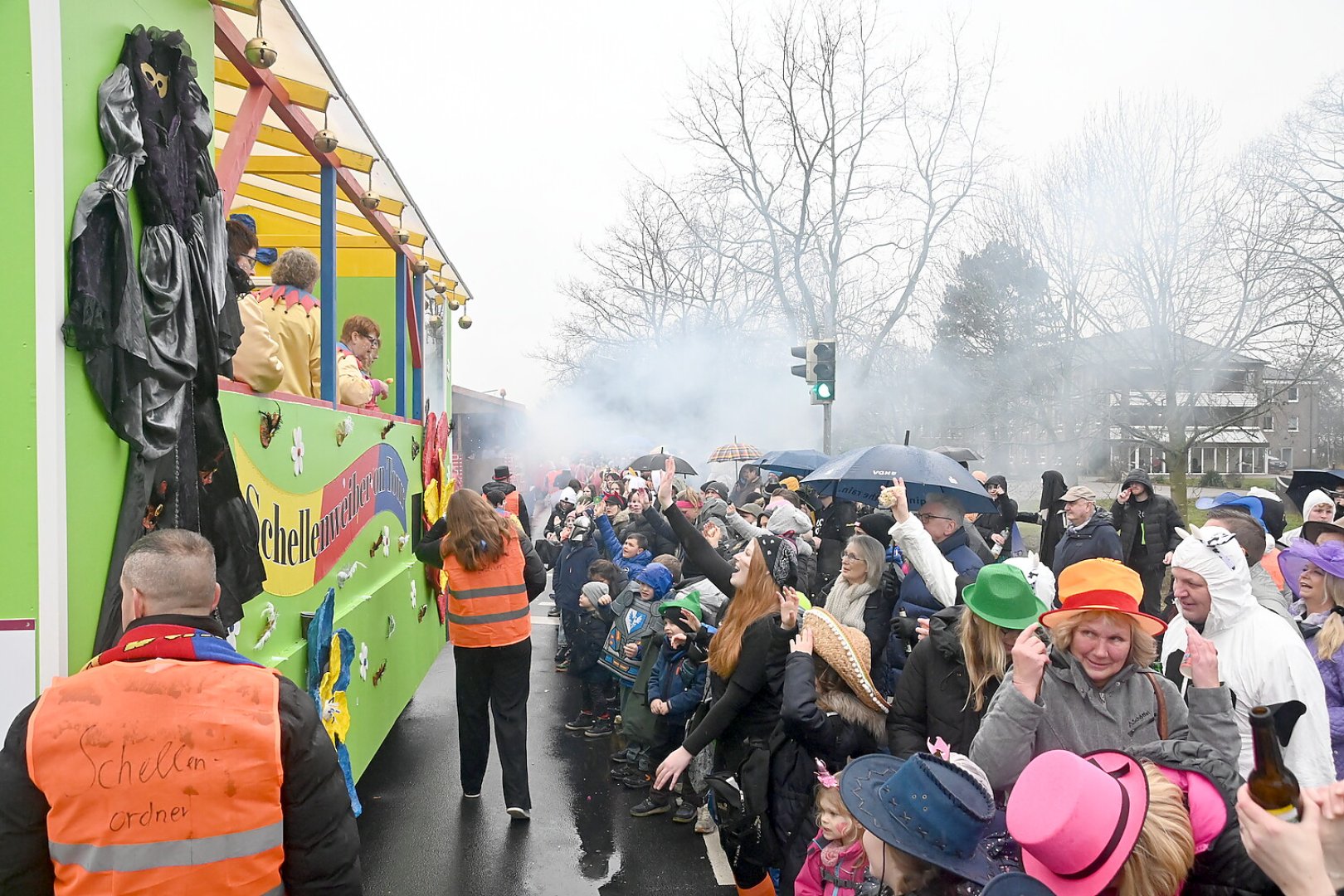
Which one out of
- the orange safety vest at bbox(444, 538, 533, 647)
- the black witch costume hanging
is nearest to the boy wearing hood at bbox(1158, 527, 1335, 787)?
the black witch costume hanging

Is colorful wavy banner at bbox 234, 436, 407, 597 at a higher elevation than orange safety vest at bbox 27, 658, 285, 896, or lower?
higher

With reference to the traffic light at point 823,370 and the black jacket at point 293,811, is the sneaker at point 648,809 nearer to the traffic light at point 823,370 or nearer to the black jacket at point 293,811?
the black jacket at point 293,811

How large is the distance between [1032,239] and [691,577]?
496 inches

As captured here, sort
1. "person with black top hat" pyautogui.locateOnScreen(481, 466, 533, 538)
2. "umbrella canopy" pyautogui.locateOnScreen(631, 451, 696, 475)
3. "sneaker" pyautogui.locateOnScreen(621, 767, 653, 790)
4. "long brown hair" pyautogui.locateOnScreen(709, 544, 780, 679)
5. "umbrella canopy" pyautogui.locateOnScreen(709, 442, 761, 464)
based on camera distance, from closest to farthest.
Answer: "long brown hair" pyautogui.locateOnScreen(709, 544, 780, 679)
"sneaker" pyautogui.locateOnScreen(621, 767, 653, 790)
"person with black top hat" pyautogui.locateOnScreen(481, 466, 533, 538)
"umbrella canopy" pyautogui.locateOnScreen(631, 451, 696, 475)
"umbrella canopy" pyautogui.locateOnScreen(709, 442, 761, 464)

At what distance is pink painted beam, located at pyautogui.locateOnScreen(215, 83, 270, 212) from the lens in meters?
3.33

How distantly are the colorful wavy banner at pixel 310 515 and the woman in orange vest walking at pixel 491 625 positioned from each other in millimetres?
565

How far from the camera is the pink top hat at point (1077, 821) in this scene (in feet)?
6.15

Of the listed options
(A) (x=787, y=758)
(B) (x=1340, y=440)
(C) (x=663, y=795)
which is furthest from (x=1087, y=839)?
(B) (x=1340, y=440)

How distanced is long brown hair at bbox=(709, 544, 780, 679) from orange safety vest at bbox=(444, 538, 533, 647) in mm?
1794

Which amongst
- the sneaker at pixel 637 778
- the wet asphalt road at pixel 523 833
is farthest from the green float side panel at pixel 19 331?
the sneaker at pixel 637 778

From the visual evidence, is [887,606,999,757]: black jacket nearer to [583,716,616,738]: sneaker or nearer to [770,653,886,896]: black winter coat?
[770,653,886,896]: black winter coat

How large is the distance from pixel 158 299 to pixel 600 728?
216 inches

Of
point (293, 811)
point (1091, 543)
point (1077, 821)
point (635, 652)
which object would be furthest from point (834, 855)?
point (1091, 543)

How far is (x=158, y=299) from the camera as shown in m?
2.59
